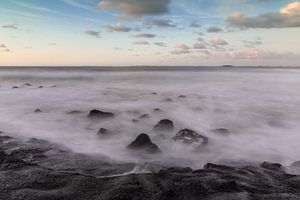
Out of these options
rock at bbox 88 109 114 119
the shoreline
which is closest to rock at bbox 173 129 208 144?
the shoreline

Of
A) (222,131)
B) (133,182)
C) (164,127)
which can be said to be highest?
(133,182)

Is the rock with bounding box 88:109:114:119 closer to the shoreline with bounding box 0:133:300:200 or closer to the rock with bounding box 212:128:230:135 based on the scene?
the rock with bounding box 212:128:230:135

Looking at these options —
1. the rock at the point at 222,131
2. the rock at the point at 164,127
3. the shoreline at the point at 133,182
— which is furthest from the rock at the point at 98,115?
the shoreline at the point at 133,182

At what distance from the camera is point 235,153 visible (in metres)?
7.04

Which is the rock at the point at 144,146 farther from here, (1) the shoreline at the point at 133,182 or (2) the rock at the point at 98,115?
(2) the rock at the point at 98,115

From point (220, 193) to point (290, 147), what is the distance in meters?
4.48

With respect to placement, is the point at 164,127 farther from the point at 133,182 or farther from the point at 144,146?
the point at 133,182

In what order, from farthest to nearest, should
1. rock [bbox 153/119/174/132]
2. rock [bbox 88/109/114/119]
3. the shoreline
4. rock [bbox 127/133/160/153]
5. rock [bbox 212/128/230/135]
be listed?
rock [bbox 88/109/114/119] → rock [bbox 212/128/230/135] → rock [bbox 153/119/174/132] → rock [bbox 127/133/160/153] → the shoreline

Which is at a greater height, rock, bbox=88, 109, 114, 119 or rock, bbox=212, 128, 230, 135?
rock, bbox=88, 109, 114, 119

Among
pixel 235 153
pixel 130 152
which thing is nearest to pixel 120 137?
pixel 130 152

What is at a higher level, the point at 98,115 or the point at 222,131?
the point at 98,115

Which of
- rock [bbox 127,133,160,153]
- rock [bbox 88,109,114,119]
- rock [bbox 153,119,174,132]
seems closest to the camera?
rock [bbox 127,133,160,153]

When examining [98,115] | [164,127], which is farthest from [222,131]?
[98,115]

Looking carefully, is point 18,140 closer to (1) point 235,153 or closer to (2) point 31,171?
(2) point 31,171
